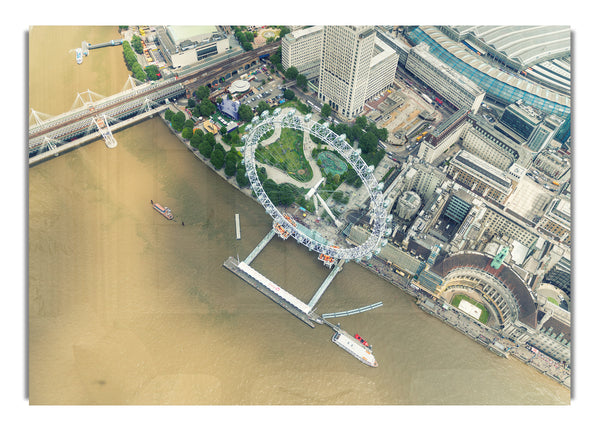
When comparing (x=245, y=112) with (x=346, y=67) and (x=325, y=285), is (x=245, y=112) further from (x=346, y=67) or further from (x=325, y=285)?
(x=325, y=285)

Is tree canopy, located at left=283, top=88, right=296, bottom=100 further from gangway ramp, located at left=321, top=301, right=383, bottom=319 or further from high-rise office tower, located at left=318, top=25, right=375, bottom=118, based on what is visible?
gangway ramp, located at left=321, top=301, right=383, bottom=319

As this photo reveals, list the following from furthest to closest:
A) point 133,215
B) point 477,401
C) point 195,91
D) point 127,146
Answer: point 195,91 → point 127,146 → point 133,215 → point 477,401

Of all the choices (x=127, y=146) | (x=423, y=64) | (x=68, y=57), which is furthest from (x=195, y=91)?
(x=423, y=64)

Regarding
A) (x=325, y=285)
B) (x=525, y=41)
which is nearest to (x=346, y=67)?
(x=325, y=285)

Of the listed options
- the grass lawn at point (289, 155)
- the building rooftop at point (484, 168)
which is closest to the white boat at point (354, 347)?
the grass lawn at point (289, 155)

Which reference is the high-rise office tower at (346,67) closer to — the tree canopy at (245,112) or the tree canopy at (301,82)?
the tree canopy at (301,82)

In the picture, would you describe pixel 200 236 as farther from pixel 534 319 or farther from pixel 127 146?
pixel 534 319

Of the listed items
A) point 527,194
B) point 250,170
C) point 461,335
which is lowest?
point 461,335
